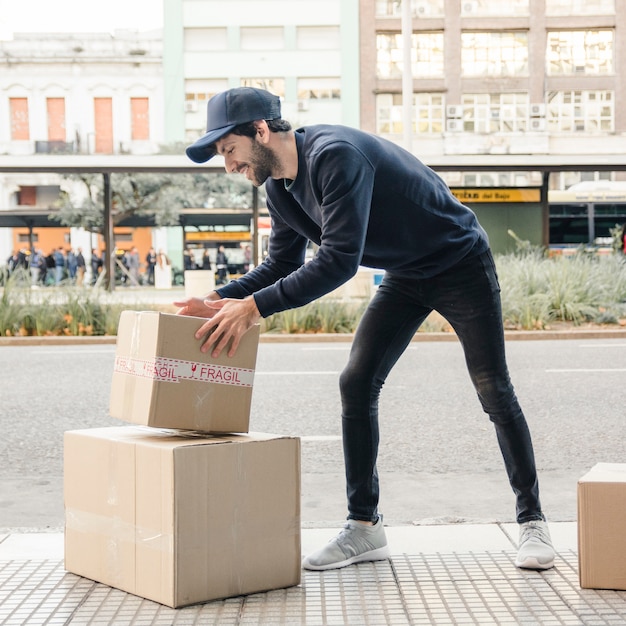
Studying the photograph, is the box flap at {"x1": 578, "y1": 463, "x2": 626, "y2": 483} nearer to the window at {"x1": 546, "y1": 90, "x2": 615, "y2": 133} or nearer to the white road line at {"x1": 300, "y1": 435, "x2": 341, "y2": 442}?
the white road line at {"x1": 300, "y1": 435, "x2": 341, "y2": 442}

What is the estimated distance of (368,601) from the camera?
10.7ft

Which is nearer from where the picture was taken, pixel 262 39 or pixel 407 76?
pixel 407 76

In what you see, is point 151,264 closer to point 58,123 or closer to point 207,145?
point 58,123

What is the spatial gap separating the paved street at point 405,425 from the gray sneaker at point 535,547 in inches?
32.4

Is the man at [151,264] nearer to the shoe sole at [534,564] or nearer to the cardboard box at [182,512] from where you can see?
the cardboard box at [182,512]

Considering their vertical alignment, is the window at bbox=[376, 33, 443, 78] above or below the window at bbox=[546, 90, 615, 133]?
above

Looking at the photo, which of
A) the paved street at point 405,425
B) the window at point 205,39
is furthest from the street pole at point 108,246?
the window at point 205,39

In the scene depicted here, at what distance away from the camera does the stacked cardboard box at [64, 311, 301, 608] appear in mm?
3158

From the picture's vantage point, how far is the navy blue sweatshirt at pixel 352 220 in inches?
128

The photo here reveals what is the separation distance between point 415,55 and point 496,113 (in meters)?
5.21

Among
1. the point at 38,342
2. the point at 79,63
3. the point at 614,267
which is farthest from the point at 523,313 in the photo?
the point at 79,63

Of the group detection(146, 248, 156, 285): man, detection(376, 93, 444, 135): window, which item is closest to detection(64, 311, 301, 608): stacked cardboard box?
detection(146, 248, 156, 285): man

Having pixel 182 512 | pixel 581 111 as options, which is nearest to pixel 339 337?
pixel 182 512

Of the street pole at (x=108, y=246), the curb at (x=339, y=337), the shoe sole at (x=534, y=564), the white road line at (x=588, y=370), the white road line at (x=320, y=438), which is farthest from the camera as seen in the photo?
the street pole at (x=108, y=246)
